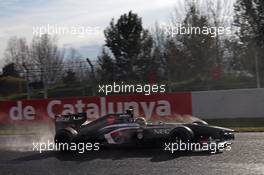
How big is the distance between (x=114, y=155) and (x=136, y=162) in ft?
3.68

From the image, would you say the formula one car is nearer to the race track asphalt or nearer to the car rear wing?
the car rear wing

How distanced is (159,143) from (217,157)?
1578 mm

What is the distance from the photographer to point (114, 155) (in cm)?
989

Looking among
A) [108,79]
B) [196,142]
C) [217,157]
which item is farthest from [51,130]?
[108,79]

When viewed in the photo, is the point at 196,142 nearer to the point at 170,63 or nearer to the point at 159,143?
the point at 159,143

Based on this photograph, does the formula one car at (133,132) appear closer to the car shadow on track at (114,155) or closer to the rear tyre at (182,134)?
the rear tyre at (182,134)

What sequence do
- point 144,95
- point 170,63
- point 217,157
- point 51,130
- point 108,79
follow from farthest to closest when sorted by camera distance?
point 170,63
point 108,79
point 144,95
point 51,130
point 217,157

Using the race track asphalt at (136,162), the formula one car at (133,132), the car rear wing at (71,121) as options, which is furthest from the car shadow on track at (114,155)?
the car rear wing at (71,121)

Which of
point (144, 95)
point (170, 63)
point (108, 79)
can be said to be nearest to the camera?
point (144, 95)

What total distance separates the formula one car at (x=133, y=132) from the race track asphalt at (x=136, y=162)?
26 centimetres

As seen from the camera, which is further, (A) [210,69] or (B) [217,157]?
(A) [210,69]

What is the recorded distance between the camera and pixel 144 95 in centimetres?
1845

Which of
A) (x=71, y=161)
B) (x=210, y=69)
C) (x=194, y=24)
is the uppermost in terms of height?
(x=194, y=24)

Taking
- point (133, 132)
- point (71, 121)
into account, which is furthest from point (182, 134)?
point (71, 121)
